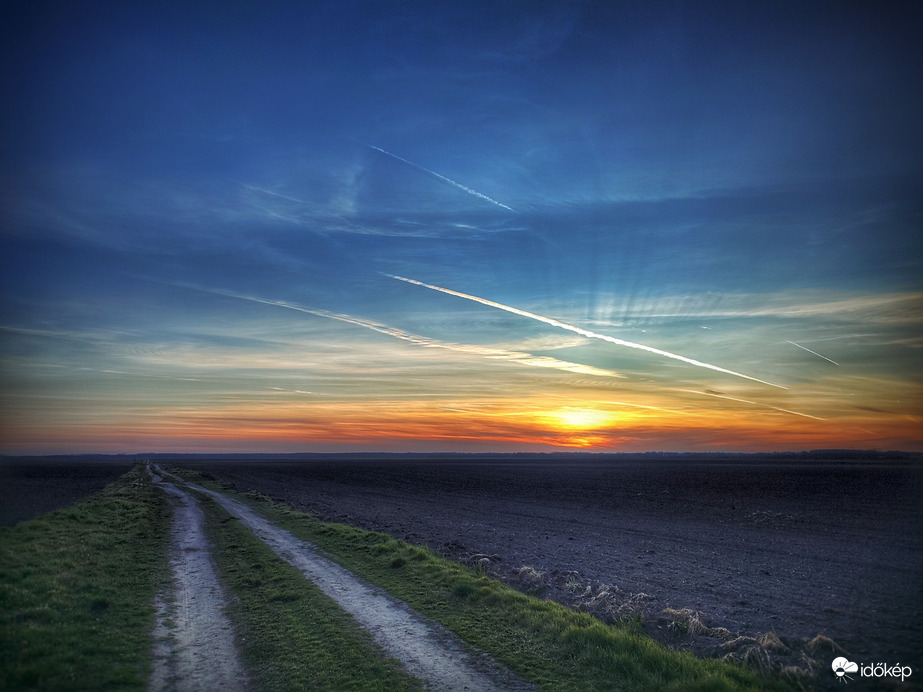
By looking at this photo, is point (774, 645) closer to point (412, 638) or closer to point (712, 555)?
point (412, 638)

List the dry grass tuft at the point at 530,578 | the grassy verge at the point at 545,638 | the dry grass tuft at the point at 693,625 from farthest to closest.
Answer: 1. the dry grass tuft at the point at 530,578
2. the dry grass tuft at the point at 693,625
3. the grassy verge at the point at 545,638

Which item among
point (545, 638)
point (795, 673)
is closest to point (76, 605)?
point (545, 638)

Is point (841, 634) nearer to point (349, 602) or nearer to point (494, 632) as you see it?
point (494, 632)

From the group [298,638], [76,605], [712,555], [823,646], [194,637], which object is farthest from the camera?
[712,555]

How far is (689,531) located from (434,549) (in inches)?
650

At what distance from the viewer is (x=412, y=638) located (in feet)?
36.0

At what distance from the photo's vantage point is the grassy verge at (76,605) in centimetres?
891

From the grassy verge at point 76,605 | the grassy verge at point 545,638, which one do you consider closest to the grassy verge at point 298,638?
the grassy verge at point 76,605

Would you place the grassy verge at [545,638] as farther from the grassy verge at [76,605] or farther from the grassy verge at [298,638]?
the grassy verge at [76,605]

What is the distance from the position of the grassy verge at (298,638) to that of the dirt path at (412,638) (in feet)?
1.05

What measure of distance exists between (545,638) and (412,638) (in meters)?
2.99

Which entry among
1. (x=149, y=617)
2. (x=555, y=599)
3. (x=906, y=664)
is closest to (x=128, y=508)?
(x=149, y=617)

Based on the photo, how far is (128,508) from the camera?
1299 inches

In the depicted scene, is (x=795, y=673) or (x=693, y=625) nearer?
(x=795, y=673)
